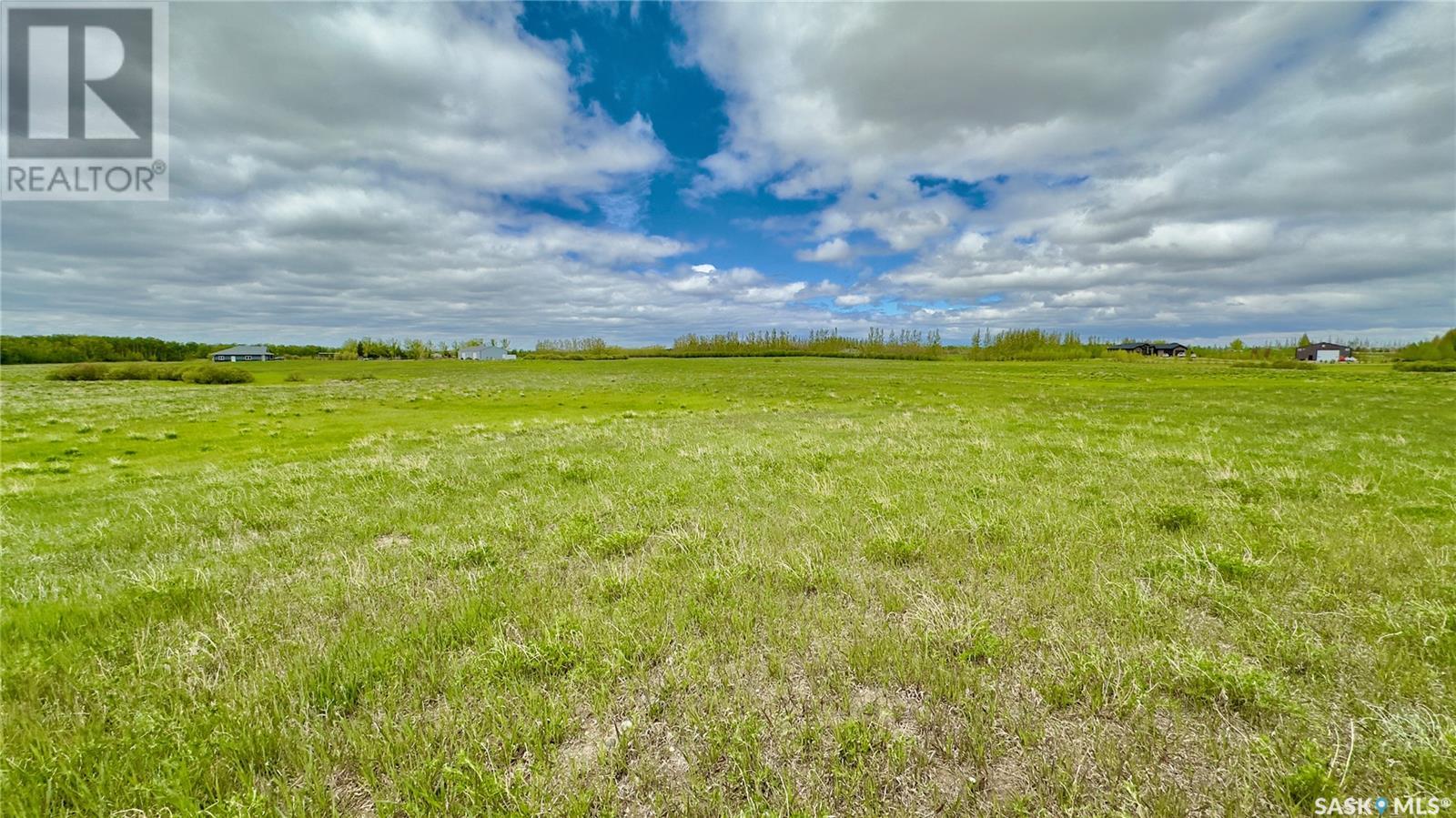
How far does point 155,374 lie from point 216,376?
17456 millimetres

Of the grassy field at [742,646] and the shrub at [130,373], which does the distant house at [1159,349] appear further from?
the shrub at [130,373]

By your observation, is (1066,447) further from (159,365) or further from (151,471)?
(159,365)

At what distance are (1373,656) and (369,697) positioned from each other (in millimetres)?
9121

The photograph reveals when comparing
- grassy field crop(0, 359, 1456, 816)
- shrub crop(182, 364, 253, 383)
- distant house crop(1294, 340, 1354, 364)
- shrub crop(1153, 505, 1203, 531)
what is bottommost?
grassy field crop(0, 359, 1456, 816)

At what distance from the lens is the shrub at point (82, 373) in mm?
78188

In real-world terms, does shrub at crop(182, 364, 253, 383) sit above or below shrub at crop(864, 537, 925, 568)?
above

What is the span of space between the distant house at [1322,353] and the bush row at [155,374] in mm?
278821

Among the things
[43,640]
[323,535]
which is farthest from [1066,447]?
[43,640]

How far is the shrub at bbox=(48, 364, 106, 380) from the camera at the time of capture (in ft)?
257

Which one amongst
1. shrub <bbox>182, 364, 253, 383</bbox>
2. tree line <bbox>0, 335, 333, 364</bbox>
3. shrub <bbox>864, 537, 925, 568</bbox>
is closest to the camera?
shrub <bbox>864, 537, 925, 568</bbox>

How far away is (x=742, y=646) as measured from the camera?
16.6 ft

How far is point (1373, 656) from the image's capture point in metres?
4.49

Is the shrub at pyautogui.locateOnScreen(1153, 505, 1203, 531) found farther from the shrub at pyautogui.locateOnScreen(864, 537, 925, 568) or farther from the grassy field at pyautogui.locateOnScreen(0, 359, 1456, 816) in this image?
the shrub at pyautogui.locateOnScreen(864, 537, 925, 568)

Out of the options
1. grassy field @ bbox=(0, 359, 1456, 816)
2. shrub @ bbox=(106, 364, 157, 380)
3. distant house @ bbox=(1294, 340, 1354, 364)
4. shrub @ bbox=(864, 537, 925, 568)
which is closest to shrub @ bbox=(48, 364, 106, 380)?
shrub @ bbox=(106, 364, 157, 380)
